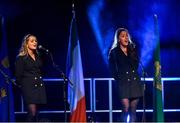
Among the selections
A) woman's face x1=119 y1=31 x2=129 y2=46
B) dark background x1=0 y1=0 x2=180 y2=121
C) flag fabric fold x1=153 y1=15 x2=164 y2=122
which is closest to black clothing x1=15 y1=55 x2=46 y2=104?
woman's face x1=119 y1=31 x2=129 y2=46

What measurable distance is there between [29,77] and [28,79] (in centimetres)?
4

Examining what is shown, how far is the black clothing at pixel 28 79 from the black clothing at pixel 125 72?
1319 mm

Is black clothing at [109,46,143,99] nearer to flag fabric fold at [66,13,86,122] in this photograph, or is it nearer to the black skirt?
the black skirt

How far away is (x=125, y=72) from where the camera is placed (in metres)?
8.82

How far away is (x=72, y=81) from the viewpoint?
31.3 ft

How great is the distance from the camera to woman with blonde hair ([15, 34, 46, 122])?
8555 mm

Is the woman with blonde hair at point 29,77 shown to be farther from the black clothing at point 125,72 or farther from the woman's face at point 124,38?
the woman's face at point 124,38

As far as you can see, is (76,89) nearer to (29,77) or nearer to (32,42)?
(29,77)

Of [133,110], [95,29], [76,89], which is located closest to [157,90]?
[133,110]

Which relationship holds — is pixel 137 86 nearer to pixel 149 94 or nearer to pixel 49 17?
pixel 149 94

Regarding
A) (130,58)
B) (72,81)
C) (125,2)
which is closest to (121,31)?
(130,58)

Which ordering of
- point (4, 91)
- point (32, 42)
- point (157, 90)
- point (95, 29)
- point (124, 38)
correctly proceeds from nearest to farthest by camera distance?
point (32, 42), point (124, 38), point (157, 90), point (4, 91), point (95, 29)

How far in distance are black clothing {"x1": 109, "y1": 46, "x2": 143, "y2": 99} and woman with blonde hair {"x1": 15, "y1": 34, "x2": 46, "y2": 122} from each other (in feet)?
4.26

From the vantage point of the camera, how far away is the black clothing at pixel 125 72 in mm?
8797
